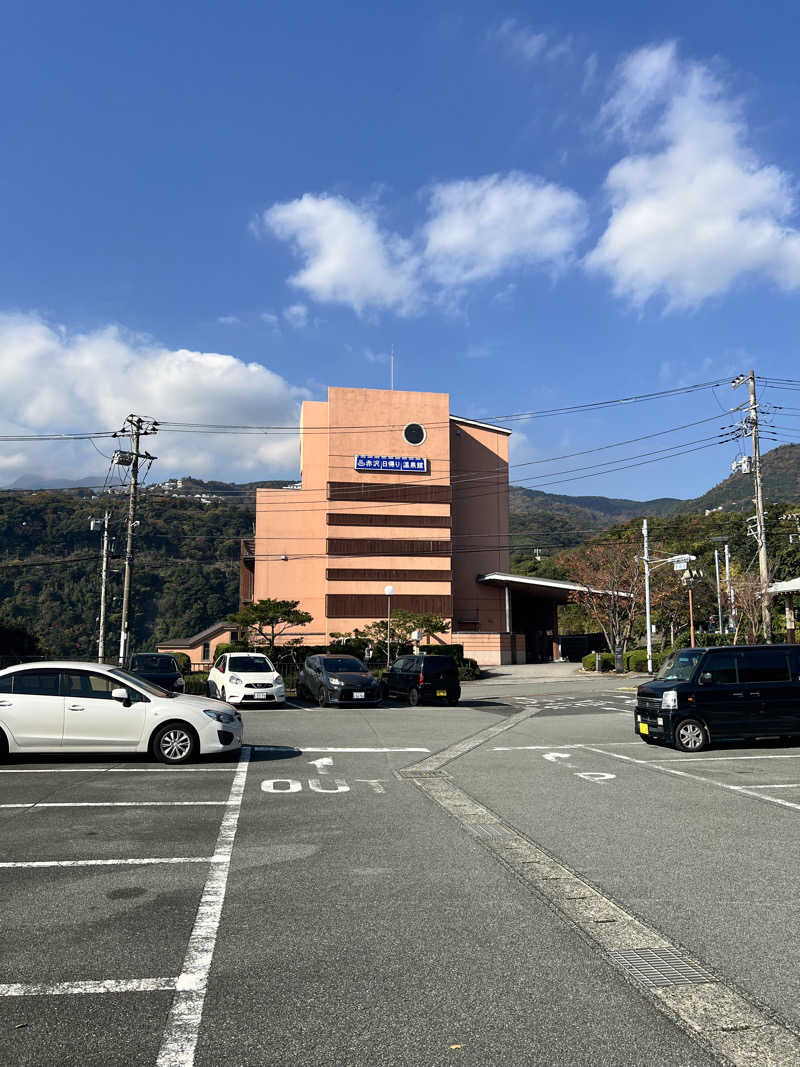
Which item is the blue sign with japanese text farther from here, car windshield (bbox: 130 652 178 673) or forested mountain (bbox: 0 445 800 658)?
car windshield (bbox: 130 652 178 673)

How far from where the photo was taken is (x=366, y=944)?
5109mm

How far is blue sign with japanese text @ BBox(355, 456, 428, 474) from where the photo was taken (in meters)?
59.0

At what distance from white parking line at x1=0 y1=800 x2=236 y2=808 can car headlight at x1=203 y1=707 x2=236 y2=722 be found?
121 inches

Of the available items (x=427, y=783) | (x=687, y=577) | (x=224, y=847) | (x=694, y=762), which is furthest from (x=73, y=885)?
(x=687, y=577)

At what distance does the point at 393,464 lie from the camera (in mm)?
59312

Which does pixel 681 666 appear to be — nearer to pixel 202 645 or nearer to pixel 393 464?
pixel 393 464

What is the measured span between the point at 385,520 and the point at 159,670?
33.6 metres

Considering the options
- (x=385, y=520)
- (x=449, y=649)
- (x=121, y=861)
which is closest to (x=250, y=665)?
Result: (x=121, y=861)

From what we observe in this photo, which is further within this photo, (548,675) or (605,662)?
(605,662)

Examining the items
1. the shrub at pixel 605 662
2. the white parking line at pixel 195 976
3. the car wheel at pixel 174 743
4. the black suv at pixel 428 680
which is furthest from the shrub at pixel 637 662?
the white parking line at pixel 195 976

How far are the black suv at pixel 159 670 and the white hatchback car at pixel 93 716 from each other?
11883 millimetres

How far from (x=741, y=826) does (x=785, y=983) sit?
172 inches

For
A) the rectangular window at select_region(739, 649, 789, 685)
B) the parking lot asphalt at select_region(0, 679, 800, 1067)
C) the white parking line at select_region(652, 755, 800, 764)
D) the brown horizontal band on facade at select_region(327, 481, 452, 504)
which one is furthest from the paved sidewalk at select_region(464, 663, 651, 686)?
the parking lot asphalt at select_region(0, 679, 800, 1067)

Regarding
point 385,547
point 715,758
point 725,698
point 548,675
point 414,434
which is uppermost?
point 414,434
